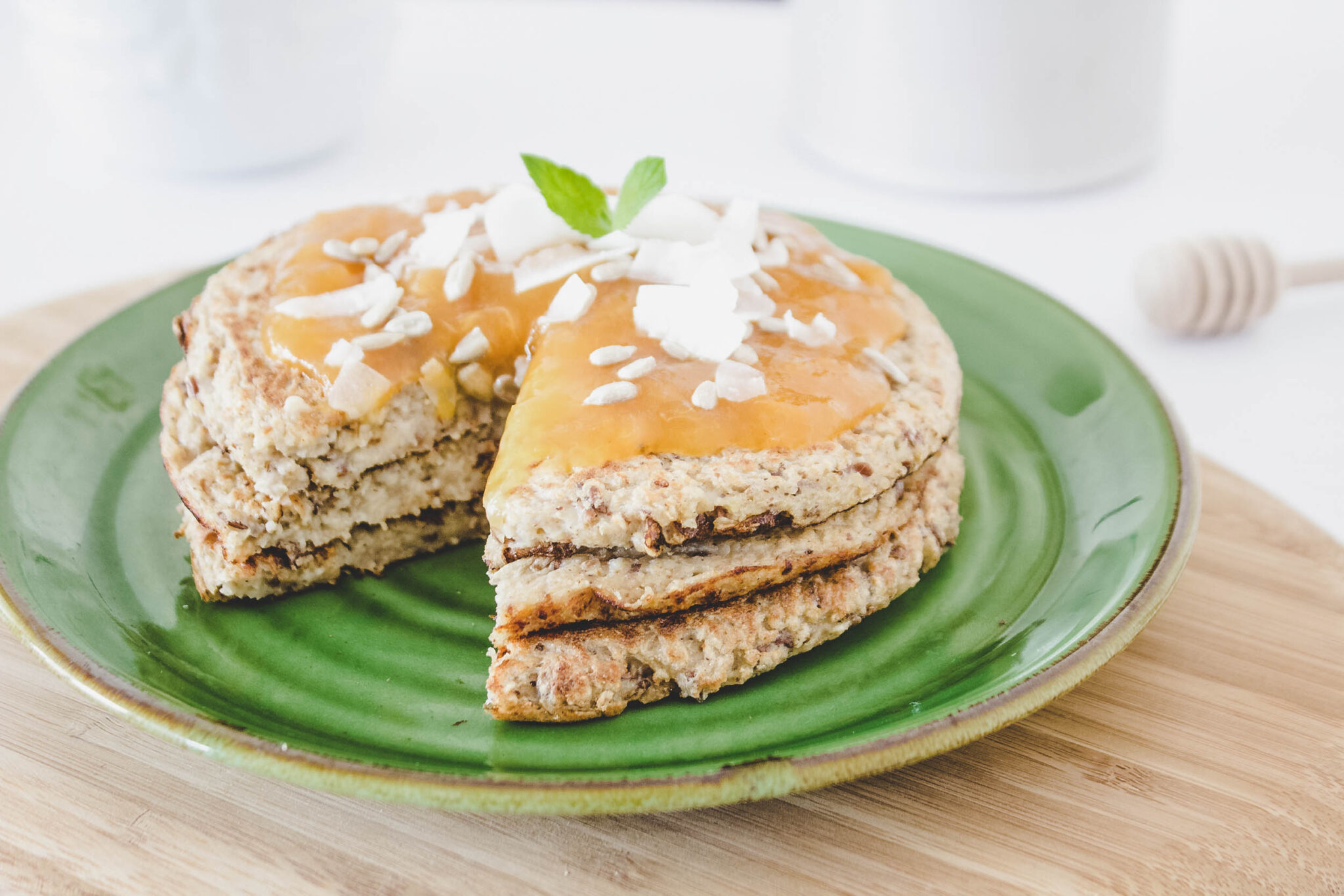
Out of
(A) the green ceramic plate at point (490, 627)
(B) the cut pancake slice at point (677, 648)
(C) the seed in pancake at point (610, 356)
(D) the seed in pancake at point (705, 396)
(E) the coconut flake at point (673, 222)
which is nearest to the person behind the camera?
(A) the green ceramic plate at point (490, 627)

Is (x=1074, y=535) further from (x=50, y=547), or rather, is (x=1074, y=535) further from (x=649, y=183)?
(x=50, y=547)

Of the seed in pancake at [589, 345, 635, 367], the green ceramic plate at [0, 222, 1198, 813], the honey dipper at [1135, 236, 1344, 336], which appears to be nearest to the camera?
the green ceramic plate at [0, 222, 1198, 813]

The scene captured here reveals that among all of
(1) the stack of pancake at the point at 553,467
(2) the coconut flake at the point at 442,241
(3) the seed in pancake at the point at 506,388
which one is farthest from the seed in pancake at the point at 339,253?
(3) the seed in pancake at the point at 506,388

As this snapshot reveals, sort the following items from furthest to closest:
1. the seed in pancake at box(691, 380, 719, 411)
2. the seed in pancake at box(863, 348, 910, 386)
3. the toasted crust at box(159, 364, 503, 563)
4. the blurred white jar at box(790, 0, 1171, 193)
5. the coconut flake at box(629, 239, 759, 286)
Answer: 1. the blurred white jar at box(790, 0, 1171, 193)
2. the coconut flake at box(629, 239, 759, 286)
3. the seed in pancake at box(863, 348, 910, 386)
4. the toasted crust at box(159, 364, 503, 563)
5. the seed in pancake at box(691, 380, 719, 411)

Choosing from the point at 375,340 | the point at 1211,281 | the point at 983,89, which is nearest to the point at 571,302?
the point at 375,340

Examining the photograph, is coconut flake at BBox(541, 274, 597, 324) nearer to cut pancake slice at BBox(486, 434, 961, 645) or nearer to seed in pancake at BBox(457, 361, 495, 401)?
seed in pancake at BBox(457, 361, 495, 401)

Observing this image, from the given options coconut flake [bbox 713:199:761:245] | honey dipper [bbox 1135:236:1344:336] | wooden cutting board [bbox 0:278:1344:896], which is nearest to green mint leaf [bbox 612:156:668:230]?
coconut flake [bbox 713:199:761:245]

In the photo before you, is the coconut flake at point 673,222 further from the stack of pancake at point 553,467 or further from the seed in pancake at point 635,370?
the seed in pancake at point 635,370
